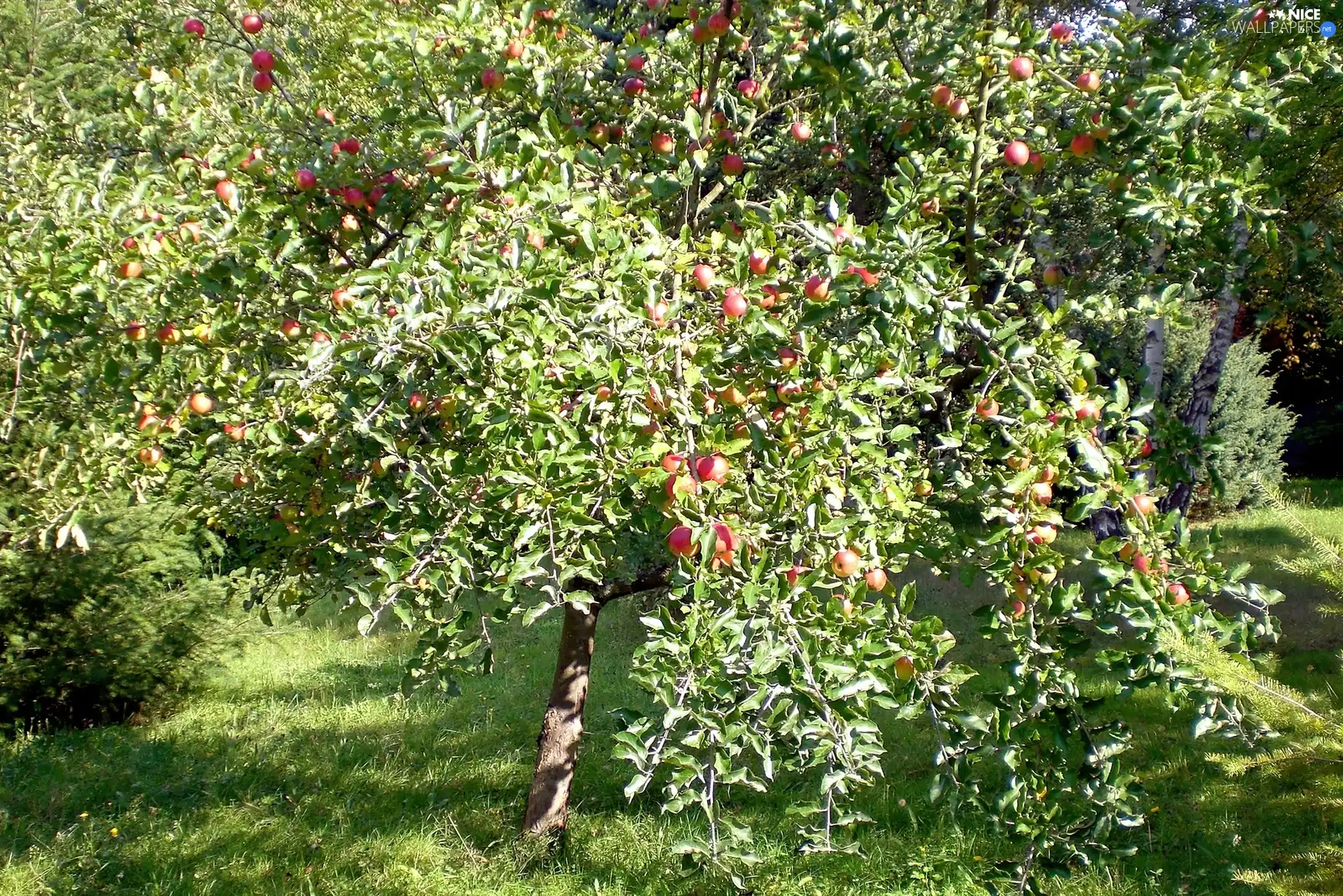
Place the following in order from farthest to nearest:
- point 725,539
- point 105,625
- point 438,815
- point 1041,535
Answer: point 105,625, point 438,815, point 1041,535, point 725,539

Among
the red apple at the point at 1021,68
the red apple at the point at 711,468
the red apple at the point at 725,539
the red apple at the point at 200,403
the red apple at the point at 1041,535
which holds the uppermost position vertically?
the red apple at the point at 1021,68

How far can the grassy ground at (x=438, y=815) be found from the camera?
393 centimetres

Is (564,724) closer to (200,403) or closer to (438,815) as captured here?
(438,815)

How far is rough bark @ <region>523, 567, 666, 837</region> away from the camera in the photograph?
167 inches

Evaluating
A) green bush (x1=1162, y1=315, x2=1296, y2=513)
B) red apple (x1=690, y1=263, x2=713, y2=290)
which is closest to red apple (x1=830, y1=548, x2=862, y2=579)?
red apple (x1=690, y1=263, x2=713, y2=290)

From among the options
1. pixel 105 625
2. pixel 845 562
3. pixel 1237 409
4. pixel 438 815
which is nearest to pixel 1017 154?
pixel 845 562

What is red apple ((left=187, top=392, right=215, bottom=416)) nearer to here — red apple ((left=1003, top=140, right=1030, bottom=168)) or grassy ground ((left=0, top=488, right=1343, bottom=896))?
grassy ground ((left=0, top=488, right=1343, bottom=896))

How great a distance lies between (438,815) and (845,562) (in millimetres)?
3250

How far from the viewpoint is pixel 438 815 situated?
4.66m

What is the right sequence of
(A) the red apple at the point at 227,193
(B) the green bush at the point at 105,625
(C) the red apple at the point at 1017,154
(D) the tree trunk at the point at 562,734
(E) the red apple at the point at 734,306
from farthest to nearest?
(B) the green bush at the point at 105,625
(D) the tree trunk at the point at 562,734
(A) the red apple at the point at 227,193
(C) the red apple at the point at 1017,154
(E) the red apple at the point at 734,306

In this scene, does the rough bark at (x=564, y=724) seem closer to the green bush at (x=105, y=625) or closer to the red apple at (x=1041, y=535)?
the red apple at (x=1041, y=535)

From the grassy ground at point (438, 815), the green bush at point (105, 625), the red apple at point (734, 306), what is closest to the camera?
the red apple at point (734, 306)

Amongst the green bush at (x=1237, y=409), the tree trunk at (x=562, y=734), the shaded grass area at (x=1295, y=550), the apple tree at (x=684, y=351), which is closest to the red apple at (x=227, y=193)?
the apple tree at (x=684, y=351)

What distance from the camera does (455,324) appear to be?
2242mm
